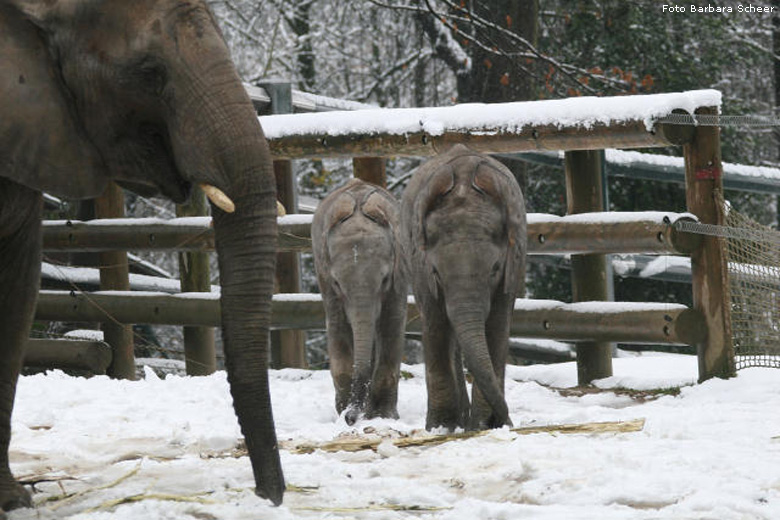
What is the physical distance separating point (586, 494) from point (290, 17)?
1601cm

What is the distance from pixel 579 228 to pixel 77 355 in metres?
4.18

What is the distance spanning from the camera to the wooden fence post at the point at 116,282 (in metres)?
10.8

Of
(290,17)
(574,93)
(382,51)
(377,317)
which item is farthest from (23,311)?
(382,51)

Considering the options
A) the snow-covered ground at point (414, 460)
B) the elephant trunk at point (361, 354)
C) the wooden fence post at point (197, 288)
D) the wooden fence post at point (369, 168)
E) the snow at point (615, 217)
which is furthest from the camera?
the wooden fence post at point (197, 288)

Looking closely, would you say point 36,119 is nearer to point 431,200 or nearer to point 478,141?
point 431,200

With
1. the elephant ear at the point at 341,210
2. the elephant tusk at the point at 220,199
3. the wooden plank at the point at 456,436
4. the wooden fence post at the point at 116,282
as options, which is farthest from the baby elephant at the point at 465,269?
the wooden fence post at the point at 116,282

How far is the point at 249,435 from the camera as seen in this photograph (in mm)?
4434

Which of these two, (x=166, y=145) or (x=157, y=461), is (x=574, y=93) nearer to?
(x=157, y=461)

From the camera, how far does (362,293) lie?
734 centimetres

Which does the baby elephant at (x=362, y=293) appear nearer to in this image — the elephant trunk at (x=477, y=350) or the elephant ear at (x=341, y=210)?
the elephant ear at (x=341, y=210)

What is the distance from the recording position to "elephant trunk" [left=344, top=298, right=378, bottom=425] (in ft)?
23.6

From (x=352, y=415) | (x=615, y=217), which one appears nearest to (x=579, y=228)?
(x=615, y=217)

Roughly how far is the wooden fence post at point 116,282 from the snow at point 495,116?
6.71 ft

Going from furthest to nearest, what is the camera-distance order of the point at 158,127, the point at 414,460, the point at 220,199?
the point at 414,460 → the point at 158,127 → the point at 220,199
